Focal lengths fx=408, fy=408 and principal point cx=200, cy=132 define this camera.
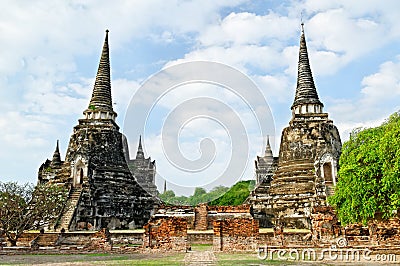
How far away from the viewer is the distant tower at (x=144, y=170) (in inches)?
1392

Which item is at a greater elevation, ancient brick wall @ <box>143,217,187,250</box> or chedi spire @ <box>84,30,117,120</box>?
chedi spire @ <box>84,30,117,120</box>

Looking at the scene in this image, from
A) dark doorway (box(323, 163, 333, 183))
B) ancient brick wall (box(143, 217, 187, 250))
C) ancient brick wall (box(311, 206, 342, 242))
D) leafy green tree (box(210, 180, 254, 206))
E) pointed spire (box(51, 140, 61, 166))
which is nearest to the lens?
ancient brick wall (box(143, 217, 187, 250))

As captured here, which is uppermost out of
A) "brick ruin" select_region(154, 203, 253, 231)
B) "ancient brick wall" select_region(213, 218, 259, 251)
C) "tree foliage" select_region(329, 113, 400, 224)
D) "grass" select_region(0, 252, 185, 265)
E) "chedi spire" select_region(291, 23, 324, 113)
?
"chedi spire" select_region(291, 23, 324, 113)

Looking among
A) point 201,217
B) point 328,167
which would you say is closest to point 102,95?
point 201,217

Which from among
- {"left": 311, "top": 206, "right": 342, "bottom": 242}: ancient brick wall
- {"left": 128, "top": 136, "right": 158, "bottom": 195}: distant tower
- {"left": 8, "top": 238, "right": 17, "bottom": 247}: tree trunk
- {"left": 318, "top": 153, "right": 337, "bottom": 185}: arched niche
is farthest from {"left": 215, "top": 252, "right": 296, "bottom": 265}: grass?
{"left": 128, "top": 136, "right": 158, "bottom": 195}: distant tower

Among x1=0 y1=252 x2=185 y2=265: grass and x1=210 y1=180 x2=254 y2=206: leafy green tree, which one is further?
x1=210 y1=180 x2=254 y2=206: leafy green tree

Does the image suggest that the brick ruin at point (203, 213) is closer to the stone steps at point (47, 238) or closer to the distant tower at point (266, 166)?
the stone steps at point (47, 238)

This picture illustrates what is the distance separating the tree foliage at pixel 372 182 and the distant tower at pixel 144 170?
61.6ft

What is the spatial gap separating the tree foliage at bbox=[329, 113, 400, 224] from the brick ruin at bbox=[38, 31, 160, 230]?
49.4 feet

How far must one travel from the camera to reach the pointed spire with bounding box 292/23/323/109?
32031 millimetres

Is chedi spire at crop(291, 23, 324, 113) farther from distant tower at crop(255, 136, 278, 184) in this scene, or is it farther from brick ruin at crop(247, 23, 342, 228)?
distant tower at crop(255, 136, 278, 184)

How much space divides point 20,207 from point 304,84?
75.3 ft

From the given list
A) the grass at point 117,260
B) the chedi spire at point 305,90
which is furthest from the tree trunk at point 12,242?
the chedi spire at point 305,90

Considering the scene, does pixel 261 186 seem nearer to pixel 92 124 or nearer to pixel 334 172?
pixel 334 172
